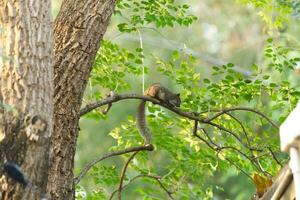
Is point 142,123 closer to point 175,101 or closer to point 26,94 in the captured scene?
point 175,101

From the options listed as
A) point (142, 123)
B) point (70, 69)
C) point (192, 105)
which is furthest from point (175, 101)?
point (70, 69)

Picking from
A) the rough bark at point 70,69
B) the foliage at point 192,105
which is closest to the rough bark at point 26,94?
the rough bark at point 70,69

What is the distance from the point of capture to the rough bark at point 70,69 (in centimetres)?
517

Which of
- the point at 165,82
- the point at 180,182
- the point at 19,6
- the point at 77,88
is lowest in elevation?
the point at 165,82

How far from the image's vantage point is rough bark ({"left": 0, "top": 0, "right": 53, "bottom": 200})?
4.14m

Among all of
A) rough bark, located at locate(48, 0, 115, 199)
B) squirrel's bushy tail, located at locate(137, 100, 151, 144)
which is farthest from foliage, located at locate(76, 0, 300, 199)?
rough bark, located at locate(48, 0, 115, 199)

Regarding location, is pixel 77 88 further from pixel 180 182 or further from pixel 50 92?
pixel 180 182

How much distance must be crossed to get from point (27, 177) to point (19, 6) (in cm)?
92

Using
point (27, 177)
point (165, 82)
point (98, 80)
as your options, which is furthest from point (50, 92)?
point (165, 82)

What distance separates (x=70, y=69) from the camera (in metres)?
5.24

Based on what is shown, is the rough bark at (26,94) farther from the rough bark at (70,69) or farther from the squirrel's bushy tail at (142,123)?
the squirrel's bushy tail at (142,123)

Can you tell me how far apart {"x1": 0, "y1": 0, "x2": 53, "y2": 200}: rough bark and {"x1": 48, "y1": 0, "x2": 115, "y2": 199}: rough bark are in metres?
0.80

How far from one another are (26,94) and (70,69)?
3.41 ft

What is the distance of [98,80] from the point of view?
23.4 ft
